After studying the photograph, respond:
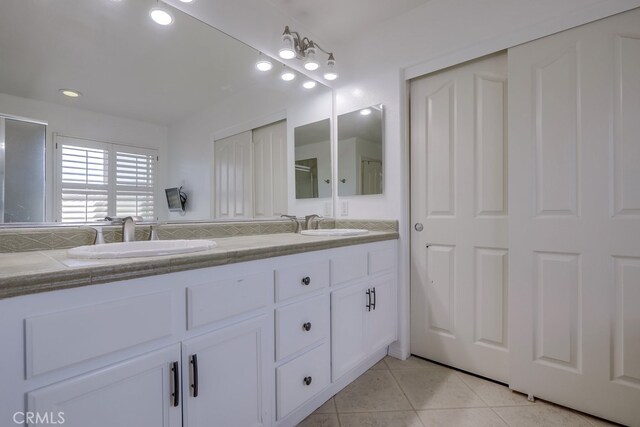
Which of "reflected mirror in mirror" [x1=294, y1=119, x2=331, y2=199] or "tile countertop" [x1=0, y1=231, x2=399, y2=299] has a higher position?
"reflected mirror in mirror" [x1=294, y1=119, x2=331, y2=199]

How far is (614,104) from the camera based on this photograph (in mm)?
1335

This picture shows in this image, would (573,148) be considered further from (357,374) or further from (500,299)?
(357,374)

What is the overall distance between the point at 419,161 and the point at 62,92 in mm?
1874

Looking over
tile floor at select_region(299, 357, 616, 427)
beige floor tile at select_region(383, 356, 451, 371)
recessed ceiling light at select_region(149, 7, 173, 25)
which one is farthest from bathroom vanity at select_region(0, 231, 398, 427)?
recessed ceiling light at select_region(149, 7, 173, 25)

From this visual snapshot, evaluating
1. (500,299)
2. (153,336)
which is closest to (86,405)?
(153,336)

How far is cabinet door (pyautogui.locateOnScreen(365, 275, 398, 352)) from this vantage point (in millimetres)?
1742

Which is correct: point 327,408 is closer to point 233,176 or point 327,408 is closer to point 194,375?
point 194,375

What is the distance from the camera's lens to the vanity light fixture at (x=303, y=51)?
6.06 feet

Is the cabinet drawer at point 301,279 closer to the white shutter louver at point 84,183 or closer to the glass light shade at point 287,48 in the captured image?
the white shutter louver at point 84,183

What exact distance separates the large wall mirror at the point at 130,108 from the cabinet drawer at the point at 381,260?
75 cm

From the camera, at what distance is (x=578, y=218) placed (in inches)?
55.6

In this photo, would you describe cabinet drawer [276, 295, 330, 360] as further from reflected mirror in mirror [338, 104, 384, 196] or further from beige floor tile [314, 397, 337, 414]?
reflected mirror in mirror [338, 104, 384, 196]

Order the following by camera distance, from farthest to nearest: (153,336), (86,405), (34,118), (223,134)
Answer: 1. (223,134)
2. (34,118)
3. (153,336)
4. (86,405)

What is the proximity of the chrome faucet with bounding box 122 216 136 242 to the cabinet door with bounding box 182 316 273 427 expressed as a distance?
0.61 metres
